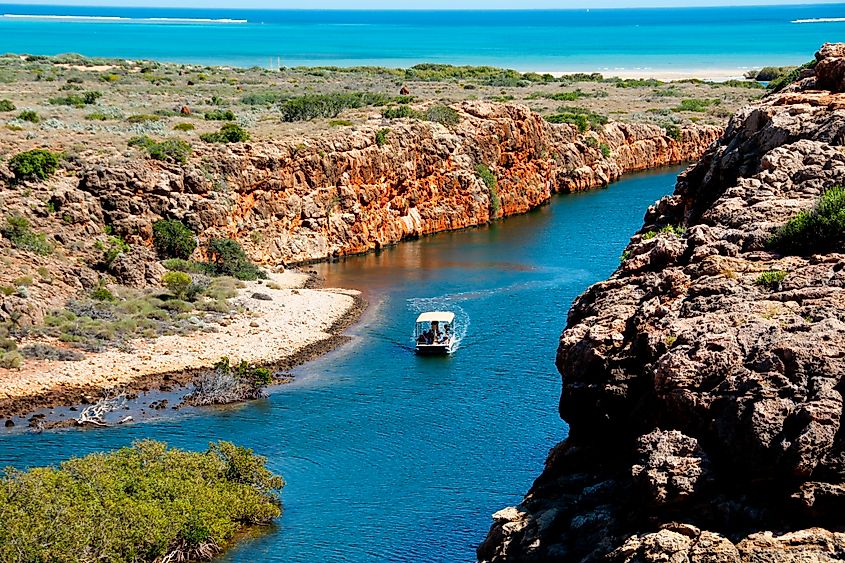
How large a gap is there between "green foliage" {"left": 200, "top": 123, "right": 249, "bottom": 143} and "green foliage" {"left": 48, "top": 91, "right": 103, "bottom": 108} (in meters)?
18.1

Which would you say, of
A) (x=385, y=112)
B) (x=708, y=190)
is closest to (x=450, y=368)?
→ (x=708, y=190)

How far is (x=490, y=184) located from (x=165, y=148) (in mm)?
25351

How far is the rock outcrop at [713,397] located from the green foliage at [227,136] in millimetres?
46319

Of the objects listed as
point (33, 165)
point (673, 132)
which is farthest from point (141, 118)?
point (673, 132)

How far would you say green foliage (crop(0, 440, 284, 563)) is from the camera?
25156mm

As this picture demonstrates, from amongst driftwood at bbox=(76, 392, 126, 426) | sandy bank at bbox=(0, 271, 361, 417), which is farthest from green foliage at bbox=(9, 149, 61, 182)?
driftwood at bbox=(76, 392, 126, 426)

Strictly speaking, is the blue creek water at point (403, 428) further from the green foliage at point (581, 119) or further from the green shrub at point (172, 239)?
the green foliage at point (581, 119)

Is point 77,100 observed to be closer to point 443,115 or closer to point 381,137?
point 381,137

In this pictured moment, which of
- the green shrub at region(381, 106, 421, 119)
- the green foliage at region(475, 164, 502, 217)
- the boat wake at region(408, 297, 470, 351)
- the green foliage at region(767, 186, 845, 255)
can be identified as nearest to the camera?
the green foliage at region(767, 186, 845, 255)

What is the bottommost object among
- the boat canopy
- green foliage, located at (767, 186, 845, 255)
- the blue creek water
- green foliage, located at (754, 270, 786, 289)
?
the blue creek water

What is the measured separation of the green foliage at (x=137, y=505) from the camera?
82.5 ft

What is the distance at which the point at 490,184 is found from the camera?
3145 inches

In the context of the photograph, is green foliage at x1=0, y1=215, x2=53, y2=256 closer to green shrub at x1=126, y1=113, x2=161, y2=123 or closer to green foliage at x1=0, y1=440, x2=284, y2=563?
green shrub at x1=126, y1=113, x2=161, y2=123

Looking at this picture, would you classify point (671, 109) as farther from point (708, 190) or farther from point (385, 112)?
point (708, 190)
